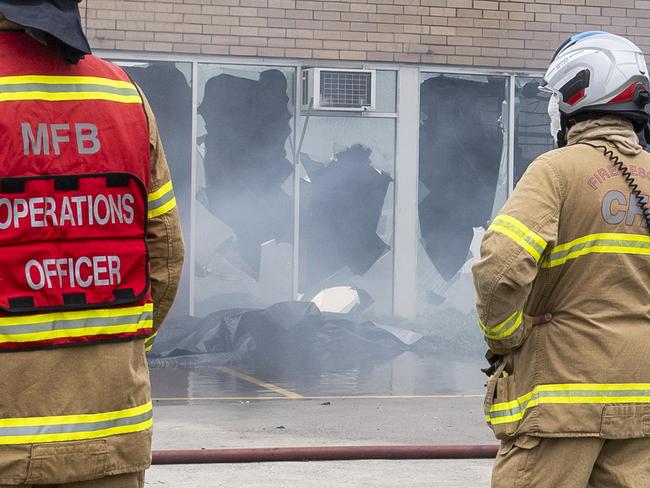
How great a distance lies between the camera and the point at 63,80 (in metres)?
2.94

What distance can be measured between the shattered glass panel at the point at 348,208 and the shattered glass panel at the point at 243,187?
0.23 m

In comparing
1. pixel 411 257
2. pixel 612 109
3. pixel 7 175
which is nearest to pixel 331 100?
pixel 411 257

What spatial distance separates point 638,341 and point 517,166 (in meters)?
10.9

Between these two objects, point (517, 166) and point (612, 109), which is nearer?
point (612, 109)

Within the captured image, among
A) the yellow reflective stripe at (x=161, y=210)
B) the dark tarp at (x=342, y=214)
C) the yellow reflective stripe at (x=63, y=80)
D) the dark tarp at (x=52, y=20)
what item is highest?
the dark tarp at (x=52, y=20)

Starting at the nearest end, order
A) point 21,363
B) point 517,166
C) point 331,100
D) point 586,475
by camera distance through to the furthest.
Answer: point 21,363
point 586,475
point 331,100
point 517,166

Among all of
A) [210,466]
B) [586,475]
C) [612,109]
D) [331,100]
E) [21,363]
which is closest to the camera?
[21,363]

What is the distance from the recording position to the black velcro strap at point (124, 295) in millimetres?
2951

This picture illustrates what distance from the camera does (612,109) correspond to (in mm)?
3619

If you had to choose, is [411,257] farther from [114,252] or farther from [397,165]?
[114,252]

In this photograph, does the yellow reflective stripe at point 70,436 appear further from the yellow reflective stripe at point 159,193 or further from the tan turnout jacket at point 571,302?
the tan turnout jacket at point 571,302

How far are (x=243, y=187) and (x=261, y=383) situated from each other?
11.1 ft

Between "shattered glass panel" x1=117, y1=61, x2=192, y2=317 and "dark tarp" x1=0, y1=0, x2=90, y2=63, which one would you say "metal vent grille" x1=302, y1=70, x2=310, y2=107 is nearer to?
"shattered glass panel" x1=117, y1=61, x2=192, y2=317

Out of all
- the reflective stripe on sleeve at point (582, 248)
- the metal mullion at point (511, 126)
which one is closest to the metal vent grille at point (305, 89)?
the metal mullion at point (511, 126)
